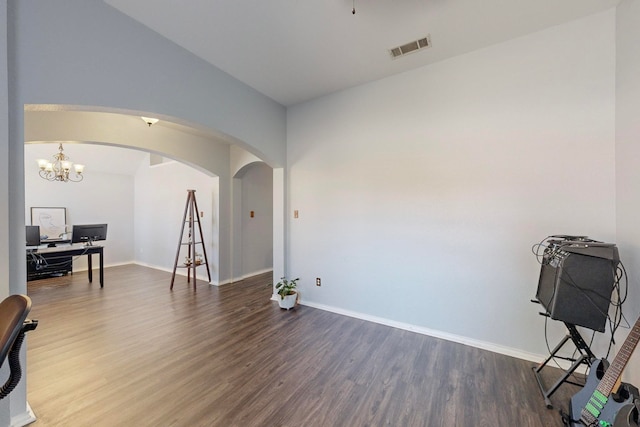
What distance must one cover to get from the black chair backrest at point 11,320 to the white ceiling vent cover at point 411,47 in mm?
3368

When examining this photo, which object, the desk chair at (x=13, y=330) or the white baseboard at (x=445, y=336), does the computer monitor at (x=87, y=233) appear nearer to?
the white baseboard at (x=445, y=336)

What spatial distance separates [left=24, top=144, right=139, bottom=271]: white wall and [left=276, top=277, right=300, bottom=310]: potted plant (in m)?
5.88

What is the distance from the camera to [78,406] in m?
1.84

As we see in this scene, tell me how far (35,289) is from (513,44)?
8.36m

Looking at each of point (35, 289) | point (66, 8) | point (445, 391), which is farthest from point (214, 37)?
point (35, 289)

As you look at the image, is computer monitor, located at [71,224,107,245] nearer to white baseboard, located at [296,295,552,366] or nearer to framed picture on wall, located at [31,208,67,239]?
framed picture on wall, located at [31,208,67,239]

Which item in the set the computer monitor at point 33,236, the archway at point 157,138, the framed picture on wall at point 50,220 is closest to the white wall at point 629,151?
the archway at point 157,138

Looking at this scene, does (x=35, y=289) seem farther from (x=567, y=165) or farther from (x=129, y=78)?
(x=567, y=165)

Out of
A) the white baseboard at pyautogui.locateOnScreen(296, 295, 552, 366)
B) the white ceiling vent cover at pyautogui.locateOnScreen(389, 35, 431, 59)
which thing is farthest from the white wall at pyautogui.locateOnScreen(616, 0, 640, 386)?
the white ceiling vent cover at pyautogui.locateOnScreen(389, 35, 431, 59)

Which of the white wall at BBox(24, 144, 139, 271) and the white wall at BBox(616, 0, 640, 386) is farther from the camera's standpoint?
the white wall at BBox(24, 144, 139, 271)

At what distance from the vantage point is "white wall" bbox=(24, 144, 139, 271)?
583 cm

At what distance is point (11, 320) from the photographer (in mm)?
1072

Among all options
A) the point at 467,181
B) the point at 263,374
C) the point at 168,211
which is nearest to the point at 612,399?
the point at 467,181

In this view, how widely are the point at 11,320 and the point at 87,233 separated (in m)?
5.62
